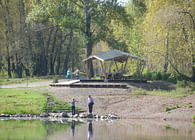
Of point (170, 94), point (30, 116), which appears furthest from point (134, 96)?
point (30, 116)

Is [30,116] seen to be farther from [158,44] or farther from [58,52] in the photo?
[58,52]

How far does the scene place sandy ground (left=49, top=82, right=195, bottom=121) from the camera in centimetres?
3450

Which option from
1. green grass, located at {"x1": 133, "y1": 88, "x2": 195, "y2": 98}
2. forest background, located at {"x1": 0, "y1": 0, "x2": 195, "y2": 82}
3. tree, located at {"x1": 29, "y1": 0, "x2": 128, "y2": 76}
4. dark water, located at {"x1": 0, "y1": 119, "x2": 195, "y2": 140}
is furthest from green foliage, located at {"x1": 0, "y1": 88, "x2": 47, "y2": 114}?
tree, located at {"x1": 29, "y1": 0, "x2": 128, "y2": 76}

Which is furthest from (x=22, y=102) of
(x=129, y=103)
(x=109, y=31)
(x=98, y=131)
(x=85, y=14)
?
(x=109, y=31)

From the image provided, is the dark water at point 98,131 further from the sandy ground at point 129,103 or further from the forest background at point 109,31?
the forest background at point 109,31

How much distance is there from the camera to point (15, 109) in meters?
37.1

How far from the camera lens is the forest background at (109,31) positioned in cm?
4262

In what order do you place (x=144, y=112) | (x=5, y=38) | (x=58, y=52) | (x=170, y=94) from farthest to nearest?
(x=58, y=52), (x=5, y=38), (x=170, y=94), (x=144, y=112)

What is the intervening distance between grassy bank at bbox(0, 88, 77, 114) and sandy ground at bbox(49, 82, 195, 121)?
4.64ft

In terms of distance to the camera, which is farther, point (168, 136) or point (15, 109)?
point (15, 109)

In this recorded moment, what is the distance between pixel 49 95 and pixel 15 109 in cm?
598

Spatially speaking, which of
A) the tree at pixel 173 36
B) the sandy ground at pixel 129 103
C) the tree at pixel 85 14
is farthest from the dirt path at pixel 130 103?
the tree at pixel 85 14

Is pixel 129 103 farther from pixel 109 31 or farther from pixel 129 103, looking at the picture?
pixel 109 31

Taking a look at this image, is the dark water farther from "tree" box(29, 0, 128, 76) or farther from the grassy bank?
"tree" box(29, 0, 128, 76)
